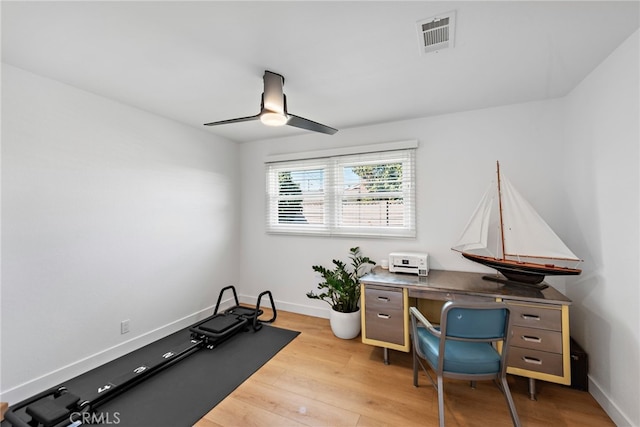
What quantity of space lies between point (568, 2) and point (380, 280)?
222 cm

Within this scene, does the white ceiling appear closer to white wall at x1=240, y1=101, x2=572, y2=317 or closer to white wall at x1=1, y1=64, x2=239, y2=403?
white wall at x1=240, y1=101, x2=572, y2=317

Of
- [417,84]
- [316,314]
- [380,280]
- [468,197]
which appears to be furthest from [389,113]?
[316,314]

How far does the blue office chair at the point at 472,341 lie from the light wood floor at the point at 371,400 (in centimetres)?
34

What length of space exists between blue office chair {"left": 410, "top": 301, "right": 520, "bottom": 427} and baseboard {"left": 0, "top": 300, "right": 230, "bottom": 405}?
9.50 feet

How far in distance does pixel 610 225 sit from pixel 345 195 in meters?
2.37

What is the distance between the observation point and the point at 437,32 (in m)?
1.58

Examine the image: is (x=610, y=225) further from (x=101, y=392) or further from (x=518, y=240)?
(x=101, y=392)

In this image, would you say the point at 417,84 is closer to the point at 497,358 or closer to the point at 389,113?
the point at 389,113

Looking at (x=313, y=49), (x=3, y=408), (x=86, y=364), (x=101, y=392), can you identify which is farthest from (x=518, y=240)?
(x=3, y=408)

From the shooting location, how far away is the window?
3.10 meters

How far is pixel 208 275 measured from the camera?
3.57 meters

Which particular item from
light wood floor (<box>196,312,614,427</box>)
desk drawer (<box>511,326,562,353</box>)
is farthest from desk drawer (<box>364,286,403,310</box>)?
desk drawer (<box>511,326,562,353</box>)

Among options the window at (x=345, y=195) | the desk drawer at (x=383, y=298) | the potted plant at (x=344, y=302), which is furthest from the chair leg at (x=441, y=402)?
the window at (x=345, y=195)

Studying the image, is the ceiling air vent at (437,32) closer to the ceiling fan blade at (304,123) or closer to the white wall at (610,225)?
the ceiling fan blade at (304,123)
